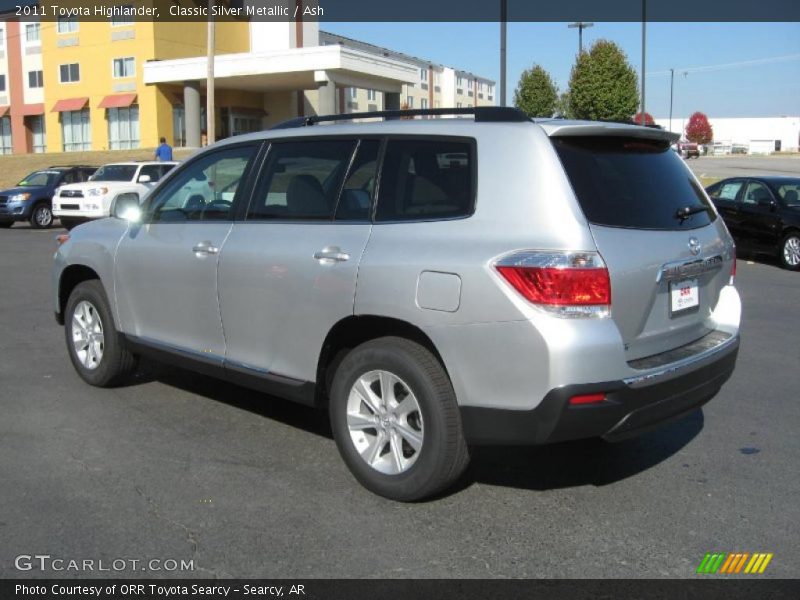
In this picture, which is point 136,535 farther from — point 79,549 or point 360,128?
point 360,128

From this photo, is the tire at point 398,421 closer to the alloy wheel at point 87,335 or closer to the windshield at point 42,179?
the alloy wheel at point 87,335

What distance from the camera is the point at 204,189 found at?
5.36m

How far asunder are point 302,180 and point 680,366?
2.28m

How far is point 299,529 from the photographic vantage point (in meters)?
3.80

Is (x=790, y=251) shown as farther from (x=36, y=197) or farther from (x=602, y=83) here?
(x=602, y=83)

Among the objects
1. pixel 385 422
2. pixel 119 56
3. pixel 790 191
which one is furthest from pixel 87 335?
pixel 119 56

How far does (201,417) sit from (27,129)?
185ft

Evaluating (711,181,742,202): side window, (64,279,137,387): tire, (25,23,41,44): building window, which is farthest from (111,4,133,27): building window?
(64,279,137,387): tire

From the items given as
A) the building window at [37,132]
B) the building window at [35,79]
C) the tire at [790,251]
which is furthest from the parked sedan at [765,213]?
the building window at [37,132]

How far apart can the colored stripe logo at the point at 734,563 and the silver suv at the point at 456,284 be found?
0.64 metres

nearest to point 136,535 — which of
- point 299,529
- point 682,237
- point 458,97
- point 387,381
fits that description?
point 299,529

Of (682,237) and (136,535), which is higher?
(682,237)

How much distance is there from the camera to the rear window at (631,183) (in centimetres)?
382
